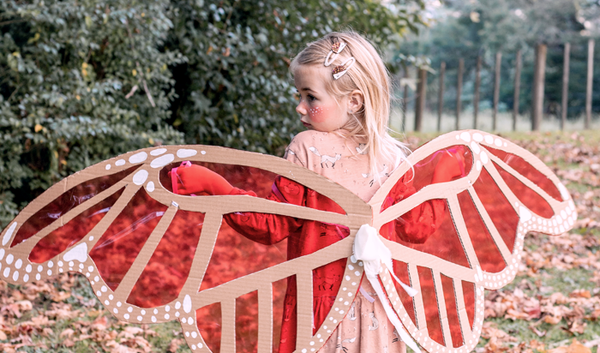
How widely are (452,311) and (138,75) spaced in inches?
141

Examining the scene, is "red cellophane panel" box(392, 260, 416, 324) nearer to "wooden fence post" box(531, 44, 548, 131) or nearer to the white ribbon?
the white ribbon

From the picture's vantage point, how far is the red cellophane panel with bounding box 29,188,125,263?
1826 millimetres

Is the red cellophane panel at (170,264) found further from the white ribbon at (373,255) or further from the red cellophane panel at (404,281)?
the red cellophane panel at (404,281)

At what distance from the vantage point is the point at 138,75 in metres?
4.84

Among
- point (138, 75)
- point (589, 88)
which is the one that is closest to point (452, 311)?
point (138, 75)

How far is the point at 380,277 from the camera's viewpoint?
1.90 metres

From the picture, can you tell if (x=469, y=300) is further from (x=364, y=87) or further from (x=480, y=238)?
(x=364, y=87)

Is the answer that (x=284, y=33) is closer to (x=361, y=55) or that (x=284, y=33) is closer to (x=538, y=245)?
(x=538, y=245)

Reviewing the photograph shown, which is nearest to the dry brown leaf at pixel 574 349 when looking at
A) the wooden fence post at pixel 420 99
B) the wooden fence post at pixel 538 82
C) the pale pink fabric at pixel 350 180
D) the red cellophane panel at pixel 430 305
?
the red cellophane panel at pixel 430 305

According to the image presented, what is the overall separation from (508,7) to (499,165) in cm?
3043

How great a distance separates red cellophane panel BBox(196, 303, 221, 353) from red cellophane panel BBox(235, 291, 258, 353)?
65 millimetres

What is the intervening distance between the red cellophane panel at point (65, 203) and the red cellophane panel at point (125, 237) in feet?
0.30

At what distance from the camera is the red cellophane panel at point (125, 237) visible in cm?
186

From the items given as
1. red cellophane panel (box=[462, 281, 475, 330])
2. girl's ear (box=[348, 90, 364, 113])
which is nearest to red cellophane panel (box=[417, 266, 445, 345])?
red cellophane panel (box=[462, 281, 475, 330])
